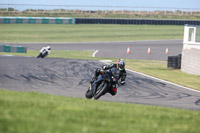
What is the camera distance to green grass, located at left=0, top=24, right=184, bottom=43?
164 ft

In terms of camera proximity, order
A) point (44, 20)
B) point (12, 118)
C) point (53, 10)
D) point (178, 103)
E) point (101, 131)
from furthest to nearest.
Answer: point (53, 10), point (44, 20), point (178, 103), point (12, 118), point (101, 131)

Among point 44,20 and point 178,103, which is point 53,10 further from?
point 178,103

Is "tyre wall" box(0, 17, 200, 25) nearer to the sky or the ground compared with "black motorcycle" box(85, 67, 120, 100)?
nearer to the sky

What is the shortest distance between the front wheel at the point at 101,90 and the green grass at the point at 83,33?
112ft

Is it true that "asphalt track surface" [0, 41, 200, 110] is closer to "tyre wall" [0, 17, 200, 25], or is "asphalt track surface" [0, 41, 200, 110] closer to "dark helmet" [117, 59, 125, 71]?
"dark helmet" [117, 59, 125, 71]

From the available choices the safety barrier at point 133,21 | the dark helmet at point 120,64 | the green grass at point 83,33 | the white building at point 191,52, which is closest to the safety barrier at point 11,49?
the green grass at point 83,33

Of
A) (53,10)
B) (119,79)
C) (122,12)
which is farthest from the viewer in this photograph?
(122,12)

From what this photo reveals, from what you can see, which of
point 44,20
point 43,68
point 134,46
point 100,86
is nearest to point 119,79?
point 100,86

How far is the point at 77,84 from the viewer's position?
16750 mm

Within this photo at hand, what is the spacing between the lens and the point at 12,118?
243 inches

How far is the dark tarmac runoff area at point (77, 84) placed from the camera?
552 inches

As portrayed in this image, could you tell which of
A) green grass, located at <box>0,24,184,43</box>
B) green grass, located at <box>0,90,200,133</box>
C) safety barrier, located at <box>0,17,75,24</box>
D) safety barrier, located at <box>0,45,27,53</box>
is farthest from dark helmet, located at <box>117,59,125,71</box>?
safety barrier, located at <box>0,17,75,24</box>

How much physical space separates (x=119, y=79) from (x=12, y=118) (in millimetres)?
6663

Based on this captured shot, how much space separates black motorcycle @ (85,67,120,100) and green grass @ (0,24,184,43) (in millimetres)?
34116
